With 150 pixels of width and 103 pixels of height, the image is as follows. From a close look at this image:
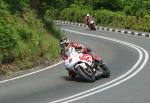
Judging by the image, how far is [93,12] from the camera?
54656 millimetres

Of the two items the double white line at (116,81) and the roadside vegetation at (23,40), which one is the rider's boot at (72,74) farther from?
the roadside vegetation at (23,40)

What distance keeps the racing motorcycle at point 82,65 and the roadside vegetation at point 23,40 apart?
3330mm

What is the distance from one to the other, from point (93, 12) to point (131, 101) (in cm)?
4352

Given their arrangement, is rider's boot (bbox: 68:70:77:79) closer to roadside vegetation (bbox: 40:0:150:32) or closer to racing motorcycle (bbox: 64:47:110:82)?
racing motorcycle (bbox: 64:47:110:82)

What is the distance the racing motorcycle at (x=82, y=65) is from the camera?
49.0 feet

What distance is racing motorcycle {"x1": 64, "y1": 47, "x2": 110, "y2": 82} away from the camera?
14.9m

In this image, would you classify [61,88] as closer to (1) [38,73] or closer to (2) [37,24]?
(1) [38,73]

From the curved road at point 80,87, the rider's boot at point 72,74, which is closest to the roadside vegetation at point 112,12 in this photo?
the curved road at point 80,87

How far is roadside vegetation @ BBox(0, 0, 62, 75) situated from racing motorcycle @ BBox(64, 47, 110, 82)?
10.9 ft

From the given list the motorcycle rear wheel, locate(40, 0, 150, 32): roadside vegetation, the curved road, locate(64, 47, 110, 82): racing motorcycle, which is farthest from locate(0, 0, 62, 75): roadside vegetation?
locate(40, 0, 150, 32): roadside vegetation

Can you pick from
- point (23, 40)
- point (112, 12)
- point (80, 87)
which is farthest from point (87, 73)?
point (112, 12)

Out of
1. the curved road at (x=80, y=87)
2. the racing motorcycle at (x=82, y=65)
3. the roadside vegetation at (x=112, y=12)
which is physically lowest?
the roadside vegetation at (x=112, y=12)

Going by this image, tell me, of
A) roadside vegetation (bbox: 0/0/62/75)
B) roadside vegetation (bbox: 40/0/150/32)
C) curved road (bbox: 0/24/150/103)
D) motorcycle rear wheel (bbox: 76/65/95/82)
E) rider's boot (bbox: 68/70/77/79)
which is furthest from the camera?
roadside vegetation (bbox: 40/0/150/32)

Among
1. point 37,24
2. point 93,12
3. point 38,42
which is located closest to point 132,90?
point 38,42
